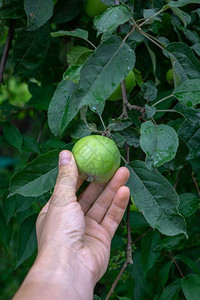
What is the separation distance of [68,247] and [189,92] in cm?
60

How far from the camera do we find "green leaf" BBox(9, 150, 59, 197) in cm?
114

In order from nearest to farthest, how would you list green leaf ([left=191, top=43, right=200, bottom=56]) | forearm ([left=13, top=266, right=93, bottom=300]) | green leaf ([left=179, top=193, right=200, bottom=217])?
1. forearm ([left=13, top=266, right=93, bottom=300])
2. green leaf ([left=191, top=43, right=200, bottom=56])
3. green leaf ([left=179, top=193, right=200, bottom=217])

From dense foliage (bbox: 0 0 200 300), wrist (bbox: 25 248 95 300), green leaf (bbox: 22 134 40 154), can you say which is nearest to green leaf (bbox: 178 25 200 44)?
dense foliage (bbox: 0 0 200 300)

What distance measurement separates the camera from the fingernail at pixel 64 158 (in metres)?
1.09

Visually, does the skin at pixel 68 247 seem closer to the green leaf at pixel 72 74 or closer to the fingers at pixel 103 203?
the fingers at pixel 103 203

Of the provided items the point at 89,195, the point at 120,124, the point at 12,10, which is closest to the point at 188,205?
the point at 89,195

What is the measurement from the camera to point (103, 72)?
1052 millimetres

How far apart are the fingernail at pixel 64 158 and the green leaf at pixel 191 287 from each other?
808 mm

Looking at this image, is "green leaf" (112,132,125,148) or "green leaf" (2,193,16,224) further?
"green leaf" (2,193,16,224)

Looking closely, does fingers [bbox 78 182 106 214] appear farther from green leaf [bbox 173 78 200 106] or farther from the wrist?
green leaf [bbox 173 78 200 106]

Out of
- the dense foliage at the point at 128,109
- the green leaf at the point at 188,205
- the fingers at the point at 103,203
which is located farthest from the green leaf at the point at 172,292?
the fingers at the point at 103,203

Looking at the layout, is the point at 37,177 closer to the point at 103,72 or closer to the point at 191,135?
the point at 103,72

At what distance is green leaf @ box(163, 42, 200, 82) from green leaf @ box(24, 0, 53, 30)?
0.46 m

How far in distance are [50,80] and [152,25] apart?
0.74 meters
